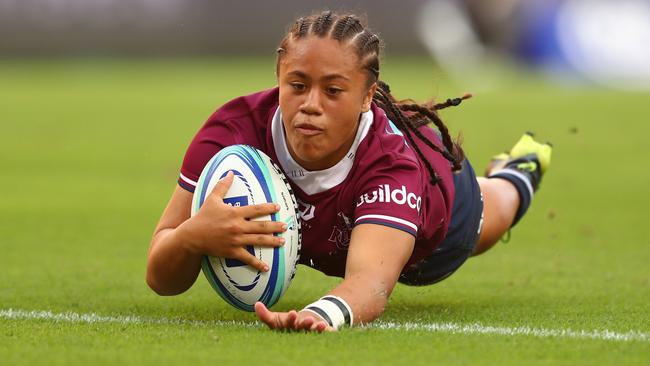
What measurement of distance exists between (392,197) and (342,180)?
30 centimetres

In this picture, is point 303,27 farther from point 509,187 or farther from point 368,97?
point 509,187

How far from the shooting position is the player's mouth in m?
5.13

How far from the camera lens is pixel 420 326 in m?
5.38

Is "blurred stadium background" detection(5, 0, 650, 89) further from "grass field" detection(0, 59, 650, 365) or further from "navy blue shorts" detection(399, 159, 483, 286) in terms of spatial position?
"navy blue shorts" detection(399, 159, 483, 286)

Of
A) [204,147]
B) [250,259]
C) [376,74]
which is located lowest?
[250,259]

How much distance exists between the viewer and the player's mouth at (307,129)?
5133mm

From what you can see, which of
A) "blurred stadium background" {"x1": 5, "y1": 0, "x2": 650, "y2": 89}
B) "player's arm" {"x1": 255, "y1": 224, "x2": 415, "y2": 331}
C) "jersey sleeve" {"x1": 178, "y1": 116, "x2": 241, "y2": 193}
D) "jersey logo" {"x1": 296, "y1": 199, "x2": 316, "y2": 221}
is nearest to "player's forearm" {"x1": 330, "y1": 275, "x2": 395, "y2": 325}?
"player's arm" {"x1": 255, "y1": 224, "x2": 415, "y2": 331}

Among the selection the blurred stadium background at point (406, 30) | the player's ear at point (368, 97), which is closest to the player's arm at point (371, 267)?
the player's ear at point (368, 97)

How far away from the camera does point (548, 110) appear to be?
1880cm

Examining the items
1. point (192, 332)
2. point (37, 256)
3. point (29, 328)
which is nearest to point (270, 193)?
point (192, 332)

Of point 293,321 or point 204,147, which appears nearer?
point 293,321

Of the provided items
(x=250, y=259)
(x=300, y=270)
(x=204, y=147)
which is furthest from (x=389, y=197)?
(x=300, y=270)

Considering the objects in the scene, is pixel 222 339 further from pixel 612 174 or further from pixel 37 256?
pixel 612 174

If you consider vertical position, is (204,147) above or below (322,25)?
below
